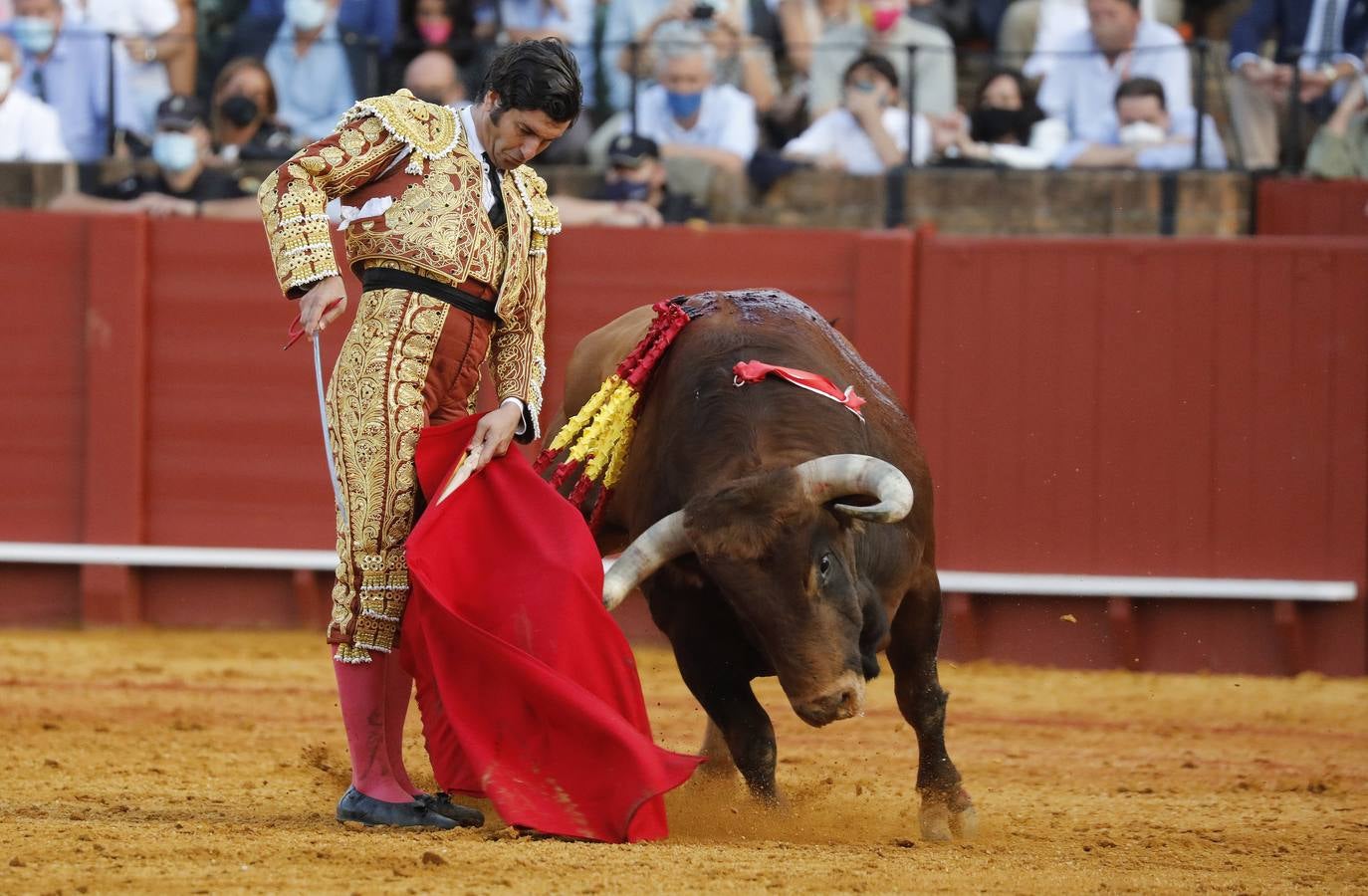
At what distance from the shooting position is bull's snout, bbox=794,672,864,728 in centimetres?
336

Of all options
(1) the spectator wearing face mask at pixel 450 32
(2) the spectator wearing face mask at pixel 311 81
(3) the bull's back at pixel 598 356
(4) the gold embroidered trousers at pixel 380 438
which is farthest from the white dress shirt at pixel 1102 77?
(4) the gold embroidered trousers at pixel 380 438

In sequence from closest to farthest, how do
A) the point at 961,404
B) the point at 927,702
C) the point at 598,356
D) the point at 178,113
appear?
the point at 927,702 → the point at 598,356 → the point at 961,404 → the point at 178,113

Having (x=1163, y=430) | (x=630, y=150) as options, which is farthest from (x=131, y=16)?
(x=1163, y=430)

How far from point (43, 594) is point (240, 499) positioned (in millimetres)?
834

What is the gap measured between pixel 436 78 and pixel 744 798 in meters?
4.41

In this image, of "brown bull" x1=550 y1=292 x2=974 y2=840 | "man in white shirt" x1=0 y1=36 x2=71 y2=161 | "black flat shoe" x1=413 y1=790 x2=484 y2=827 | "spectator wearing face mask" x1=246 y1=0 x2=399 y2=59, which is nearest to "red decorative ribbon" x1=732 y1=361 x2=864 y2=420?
"brown bull" x1=550 y1=292 x2=974 y2=840

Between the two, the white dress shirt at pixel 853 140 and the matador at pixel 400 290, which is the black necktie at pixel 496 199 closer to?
the matador at pixel 400 290

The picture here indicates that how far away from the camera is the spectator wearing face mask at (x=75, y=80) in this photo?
822cm

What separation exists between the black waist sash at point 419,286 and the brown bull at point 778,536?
549 mm

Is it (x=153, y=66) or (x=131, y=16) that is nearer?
(x=153, y=66)

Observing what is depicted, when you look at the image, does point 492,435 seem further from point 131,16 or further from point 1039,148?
point 131,16

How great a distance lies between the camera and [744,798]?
14.0 feet

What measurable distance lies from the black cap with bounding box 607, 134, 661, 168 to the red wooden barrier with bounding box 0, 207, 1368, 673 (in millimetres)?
458

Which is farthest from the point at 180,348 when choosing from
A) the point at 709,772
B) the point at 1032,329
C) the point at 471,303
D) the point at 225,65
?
the point at 471,303
